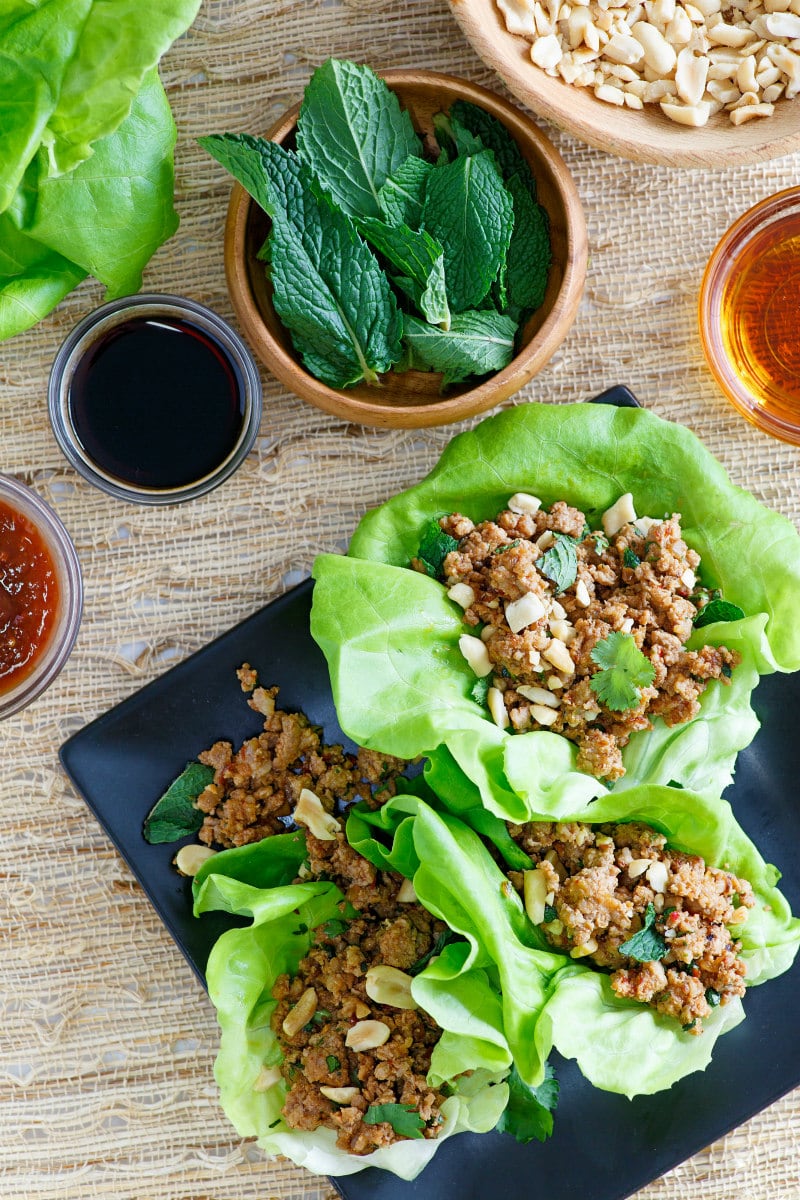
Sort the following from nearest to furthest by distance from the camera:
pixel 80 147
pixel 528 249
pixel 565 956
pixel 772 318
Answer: pixel 80 147, pixel 565 956, pixel 528 249, pixel 772 318

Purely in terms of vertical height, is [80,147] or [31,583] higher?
[80,147]

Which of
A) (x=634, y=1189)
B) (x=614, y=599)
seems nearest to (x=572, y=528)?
(x=614, y=599)

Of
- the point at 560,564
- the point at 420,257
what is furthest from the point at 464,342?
the point at 560,564

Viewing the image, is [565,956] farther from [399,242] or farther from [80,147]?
[80,147]

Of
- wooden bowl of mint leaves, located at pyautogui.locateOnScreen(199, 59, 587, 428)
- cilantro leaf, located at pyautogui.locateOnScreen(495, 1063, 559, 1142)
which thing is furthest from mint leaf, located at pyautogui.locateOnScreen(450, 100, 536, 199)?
cilantro leaf, located at pyautogui.locateOnScreen(495, 1063, 559, 1142)

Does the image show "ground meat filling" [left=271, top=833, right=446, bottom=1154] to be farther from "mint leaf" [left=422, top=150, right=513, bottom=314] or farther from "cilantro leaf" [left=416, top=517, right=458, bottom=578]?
"mint leaf" [left=422, top=150, right=513, bottom=314]

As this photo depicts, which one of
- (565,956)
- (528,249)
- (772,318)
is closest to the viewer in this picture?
(565,956)

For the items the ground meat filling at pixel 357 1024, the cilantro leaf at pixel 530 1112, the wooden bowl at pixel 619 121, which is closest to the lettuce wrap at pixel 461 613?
the ground meat filling at pixel 357 1024
